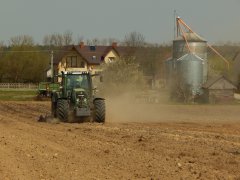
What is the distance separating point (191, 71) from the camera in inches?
2269

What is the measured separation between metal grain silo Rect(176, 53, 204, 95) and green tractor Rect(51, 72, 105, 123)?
3244cm

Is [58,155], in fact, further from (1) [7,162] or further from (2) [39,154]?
(1) [7,162]

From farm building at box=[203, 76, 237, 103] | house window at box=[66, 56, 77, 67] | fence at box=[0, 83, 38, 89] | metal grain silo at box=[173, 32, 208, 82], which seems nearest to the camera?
farm building at box=[203, 76, 237, 103]

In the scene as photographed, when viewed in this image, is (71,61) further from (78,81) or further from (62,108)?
(62,108)

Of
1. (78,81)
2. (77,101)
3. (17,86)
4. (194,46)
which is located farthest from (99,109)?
(17,86)

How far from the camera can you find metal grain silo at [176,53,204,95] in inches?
2239

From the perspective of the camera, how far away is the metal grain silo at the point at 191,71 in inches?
2239

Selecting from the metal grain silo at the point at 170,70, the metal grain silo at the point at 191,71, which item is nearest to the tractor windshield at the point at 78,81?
the metal grain silo at the point at 191,71

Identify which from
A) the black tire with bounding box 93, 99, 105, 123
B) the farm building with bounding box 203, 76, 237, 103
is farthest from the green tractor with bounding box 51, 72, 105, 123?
the farm building with bounding box 203, 76, 237, 103

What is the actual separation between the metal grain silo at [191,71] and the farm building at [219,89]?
0.92 metres

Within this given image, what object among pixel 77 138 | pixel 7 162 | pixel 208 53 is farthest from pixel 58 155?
pixel 208 53

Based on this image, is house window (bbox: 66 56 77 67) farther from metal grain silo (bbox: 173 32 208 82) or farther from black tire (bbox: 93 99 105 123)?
black tire (bbox: 93 99 105 123)

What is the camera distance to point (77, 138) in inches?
672

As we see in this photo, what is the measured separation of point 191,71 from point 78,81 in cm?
3374
